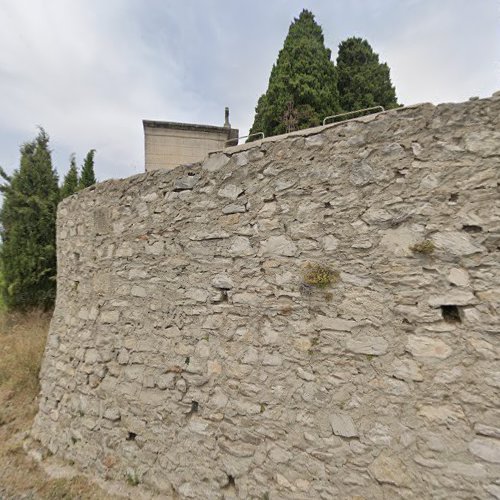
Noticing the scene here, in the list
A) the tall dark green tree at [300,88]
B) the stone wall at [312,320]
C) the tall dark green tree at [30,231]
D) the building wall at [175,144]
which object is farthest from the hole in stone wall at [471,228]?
the tall dark green tree at [30,231]

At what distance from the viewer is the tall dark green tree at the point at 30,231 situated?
27.8ft

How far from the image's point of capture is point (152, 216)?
10.8ft

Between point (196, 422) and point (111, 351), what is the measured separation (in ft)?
4.07

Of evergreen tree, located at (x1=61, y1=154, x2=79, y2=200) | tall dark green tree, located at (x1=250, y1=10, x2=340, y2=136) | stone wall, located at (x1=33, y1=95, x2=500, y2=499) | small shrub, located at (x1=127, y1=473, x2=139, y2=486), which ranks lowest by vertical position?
small shrub, located at (x1=127, y1=473, x2=139, y2=486)

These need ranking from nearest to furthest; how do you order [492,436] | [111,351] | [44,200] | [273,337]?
[492,436], [273,337], [111,351], [44,200]

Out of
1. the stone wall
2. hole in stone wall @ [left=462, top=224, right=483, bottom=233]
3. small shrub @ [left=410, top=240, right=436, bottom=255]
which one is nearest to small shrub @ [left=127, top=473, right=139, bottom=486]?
the stone wall

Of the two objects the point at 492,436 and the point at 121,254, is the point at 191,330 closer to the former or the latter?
the point at 121,254

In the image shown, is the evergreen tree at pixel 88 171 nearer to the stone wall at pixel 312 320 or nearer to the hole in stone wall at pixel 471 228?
the stone wall at pixel 312 320

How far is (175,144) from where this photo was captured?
25.0ft

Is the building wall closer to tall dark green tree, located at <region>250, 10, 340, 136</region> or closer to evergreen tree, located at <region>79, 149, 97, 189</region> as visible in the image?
tall dark green tree, located at <region>250, 10, 340, 136</region>

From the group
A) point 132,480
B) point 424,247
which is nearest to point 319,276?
point 424,247

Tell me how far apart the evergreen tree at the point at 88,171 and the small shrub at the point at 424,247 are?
9.48 m

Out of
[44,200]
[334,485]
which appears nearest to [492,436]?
[334,485]

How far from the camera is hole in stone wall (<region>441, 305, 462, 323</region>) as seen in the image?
6.60 feet
